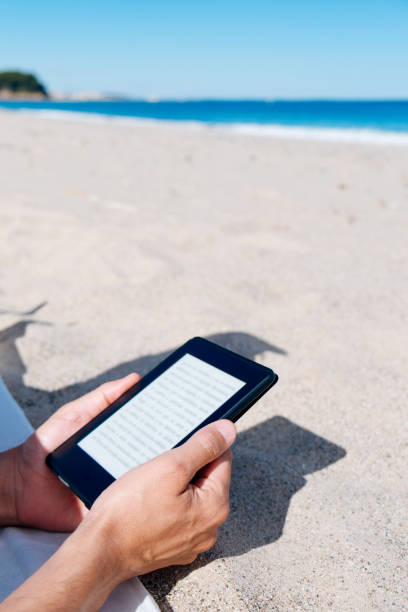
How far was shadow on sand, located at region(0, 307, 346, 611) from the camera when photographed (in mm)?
935

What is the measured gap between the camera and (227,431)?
2.69ft

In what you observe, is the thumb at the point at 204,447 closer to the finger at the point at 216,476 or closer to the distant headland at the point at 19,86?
the finger at the point at 216,476

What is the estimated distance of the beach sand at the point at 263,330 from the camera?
2.98 ft

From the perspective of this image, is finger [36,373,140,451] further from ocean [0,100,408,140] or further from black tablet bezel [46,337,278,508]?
ocean [0,100,408,140]

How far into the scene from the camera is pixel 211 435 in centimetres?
80

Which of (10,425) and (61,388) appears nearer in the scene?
(10,425)

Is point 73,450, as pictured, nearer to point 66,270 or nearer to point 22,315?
point 22,315

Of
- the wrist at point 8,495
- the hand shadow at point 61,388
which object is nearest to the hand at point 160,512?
the wrist at point 8,495

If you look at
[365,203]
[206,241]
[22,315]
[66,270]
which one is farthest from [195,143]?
[22,315]

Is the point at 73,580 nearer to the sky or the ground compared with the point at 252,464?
nearer to the sky

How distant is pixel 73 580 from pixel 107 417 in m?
0.35

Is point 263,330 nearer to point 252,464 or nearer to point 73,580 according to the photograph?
point 252,464

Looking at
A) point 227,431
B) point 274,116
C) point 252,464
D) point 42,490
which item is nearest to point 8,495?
point 42,490

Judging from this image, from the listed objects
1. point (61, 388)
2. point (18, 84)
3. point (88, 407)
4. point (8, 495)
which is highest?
point (18, 84)
